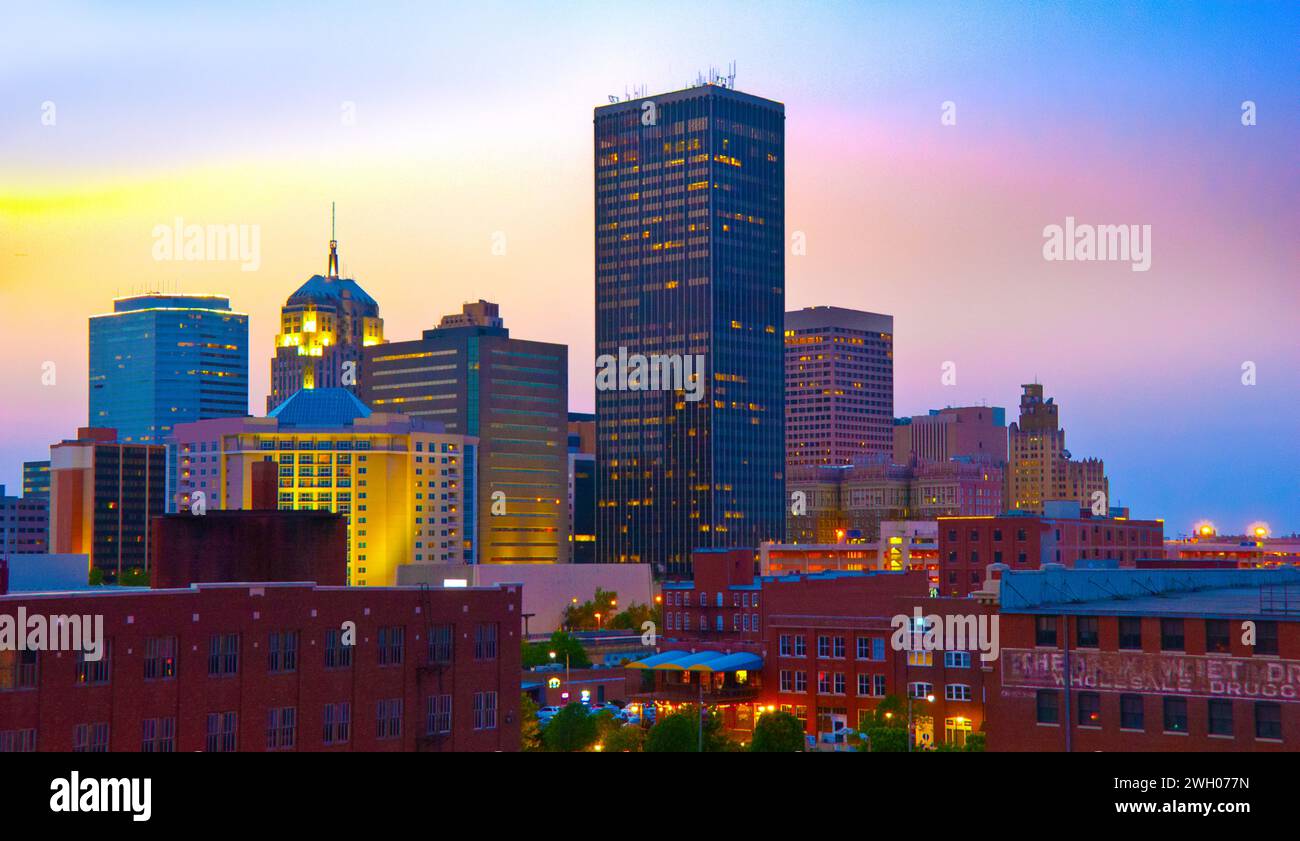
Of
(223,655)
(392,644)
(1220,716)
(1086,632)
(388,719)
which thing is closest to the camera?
(1220,716)

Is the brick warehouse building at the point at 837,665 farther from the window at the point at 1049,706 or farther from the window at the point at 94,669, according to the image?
the window at the point at 94,669

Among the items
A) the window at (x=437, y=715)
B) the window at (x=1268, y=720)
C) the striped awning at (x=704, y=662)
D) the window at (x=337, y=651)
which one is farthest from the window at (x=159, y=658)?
the striped awning at (x=704, y=662)

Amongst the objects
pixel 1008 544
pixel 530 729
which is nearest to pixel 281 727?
pixel 530 729

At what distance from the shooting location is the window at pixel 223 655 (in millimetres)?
54719

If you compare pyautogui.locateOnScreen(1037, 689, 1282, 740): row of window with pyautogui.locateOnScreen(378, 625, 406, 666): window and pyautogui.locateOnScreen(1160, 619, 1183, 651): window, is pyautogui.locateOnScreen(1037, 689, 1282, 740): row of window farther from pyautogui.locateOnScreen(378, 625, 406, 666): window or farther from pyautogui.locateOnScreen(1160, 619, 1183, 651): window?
pyautogui.locateOnScreen(378, 625, 406, 666): window

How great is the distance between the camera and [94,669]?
50.3 m

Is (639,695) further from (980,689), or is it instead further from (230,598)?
(230,598)

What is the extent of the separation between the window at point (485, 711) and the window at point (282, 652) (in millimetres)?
10457

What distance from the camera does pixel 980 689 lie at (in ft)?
292

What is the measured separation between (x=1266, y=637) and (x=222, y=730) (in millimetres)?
35143

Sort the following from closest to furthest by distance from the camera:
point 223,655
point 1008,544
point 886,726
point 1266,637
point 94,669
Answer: point 1266,637
point 94,669
point 223,655
point 886,726
point 1008,544

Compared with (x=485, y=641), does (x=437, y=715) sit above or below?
below

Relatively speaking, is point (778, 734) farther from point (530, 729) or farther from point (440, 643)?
point (440, 643)

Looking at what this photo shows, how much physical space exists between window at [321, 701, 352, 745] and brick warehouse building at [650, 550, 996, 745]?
1546 inches
